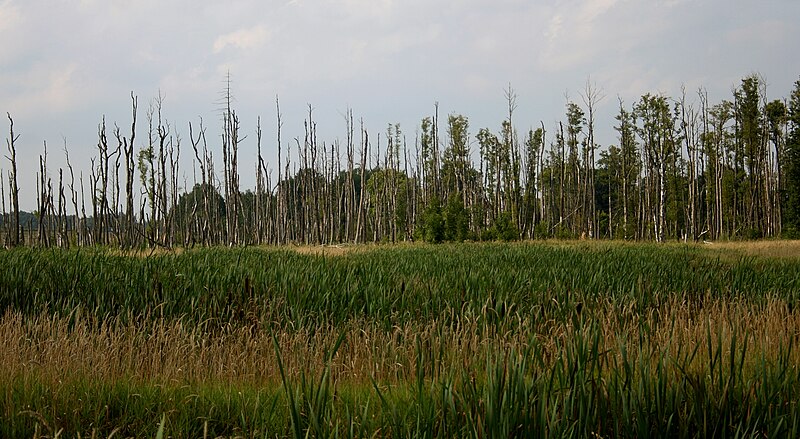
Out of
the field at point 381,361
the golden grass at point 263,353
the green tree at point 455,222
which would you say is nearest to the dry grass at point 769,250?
the field at point 381,361

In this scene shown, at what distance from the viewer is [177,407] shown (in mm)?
3338

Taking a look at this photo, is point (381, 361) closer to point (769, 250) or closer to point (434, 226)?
point (769, 250)

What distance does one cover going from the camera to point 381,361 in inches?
174

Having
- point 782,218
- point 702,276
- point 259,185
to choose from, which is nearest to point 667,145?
point 782,218

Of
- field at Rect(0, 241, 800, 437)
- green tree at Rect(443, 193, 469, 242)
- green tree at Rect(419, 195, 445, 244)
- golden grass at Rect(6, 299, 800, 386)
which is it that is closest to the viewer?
field at Rect(0, 241, 800, 437)

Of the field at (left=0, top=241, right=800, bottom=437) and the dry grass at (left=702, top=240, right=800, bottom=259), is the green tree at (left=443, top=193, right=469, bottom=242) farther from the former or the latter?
the field at (left=0, top=241, right=800, bottom=437)

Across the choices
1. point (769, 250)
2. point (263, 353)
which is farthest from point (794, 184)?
point (263, 353)

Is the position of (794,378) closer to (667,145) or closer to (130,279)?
(130,279)

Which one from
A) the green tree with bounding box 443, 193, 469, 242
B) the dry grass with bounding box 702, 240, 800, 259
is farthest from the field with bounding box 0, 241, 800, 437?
the green tree with bounding box 443, 193, 469, 242

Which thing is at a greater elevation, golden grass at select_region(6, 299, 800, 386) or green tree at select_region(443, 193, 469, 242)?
green tree at select_region(443, 193, 469, 242)

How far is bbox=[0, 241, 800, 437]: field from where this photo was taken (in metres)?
2.61

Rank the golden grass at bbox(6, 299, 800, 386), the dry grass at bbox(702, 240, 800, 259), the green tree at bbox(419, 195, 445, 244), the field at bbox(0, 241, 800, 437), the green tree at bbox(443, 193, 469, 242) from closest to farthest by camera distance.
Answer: the field at bbox(0, 241, 800, 437)
the golden grass at bbox(6, 299, 800, 386)
the dry grass at bbox(702, 240, 800, 259)
the green tree at bbox(419, 195, 445, 244)
the green tree at bbox(443, 193, 469, 242)

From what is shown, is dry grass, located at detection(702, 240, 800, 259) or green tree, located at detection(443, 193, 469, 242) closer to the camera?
dry grass, located at detection(702, 240, 800, 259)

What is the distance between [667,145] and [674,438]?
121ft
